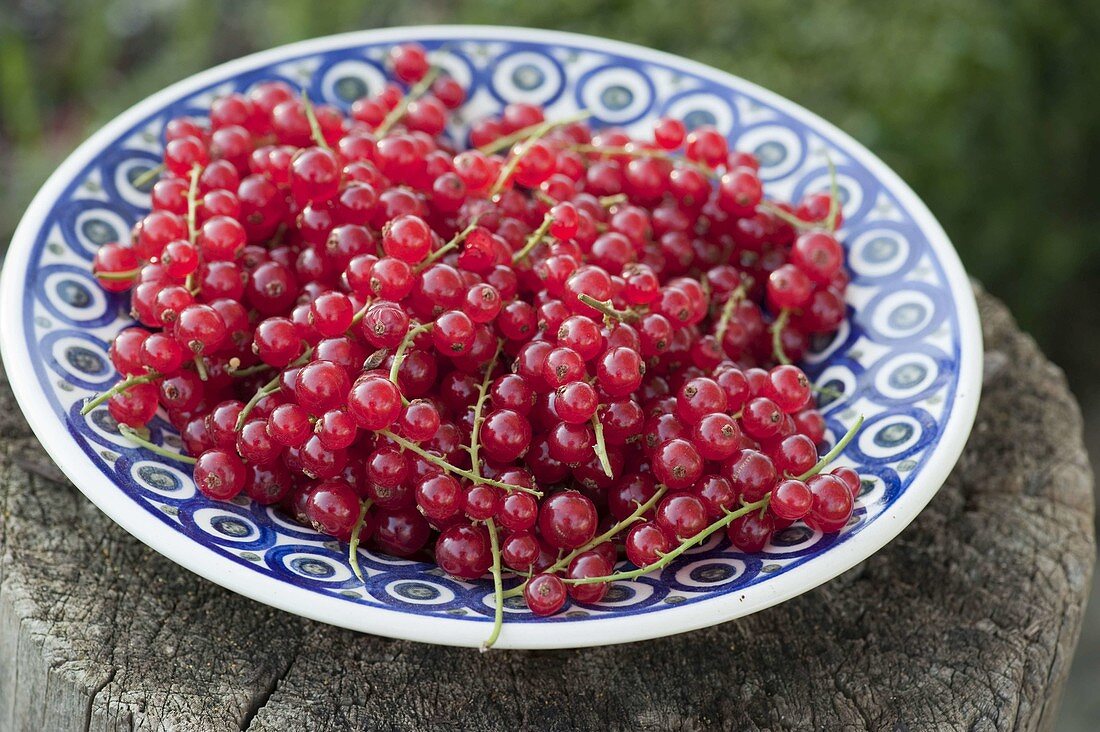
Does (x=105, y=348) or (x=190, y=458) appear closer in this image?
(x=190, y=458)

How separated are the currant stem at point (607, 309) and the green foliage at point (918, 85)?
1.25 m

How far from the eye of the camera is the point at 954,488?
1.29 metres

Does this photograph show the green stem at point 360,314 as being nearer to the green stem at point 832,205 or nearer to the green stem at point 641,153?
the green stem at point 641,153

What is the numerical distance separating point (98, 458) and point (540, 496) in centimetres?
39

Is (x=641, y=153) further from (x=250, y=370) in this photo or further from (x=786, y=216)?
(x=250, y=370)

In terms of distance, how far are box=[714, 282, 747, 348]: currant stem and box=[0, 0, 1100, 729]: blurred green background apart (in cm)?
103

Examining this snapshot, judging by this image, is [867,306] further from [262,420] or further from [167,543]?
[167,543]

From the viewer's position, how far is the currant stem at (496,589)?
0.87 m

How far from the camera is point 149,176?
1.28m

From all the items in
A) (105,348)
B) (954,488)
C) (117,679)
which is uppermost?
(954,488)

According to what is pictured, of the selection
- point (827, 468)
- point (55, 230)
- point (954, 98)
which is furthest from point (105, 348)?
point (954, 98)

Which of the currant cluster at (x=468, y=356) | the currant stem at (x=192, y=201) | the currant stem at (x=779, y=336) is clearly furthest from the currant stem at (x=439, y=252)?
the currant stem at (x=779, y=336)

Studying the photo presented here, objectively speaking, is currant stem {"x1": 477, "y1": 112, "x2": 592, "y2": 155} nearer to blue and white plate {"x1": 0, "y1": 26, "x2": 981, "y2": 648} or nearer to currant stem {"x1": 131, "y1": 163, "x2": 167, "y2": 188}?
blue and white plate {"x1": 0, "y1": 26, "x2": 981, "y2": 648}

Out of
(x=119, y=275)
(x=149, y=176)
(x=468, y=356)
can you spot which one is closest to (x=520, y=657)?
(x=468, y=356)
